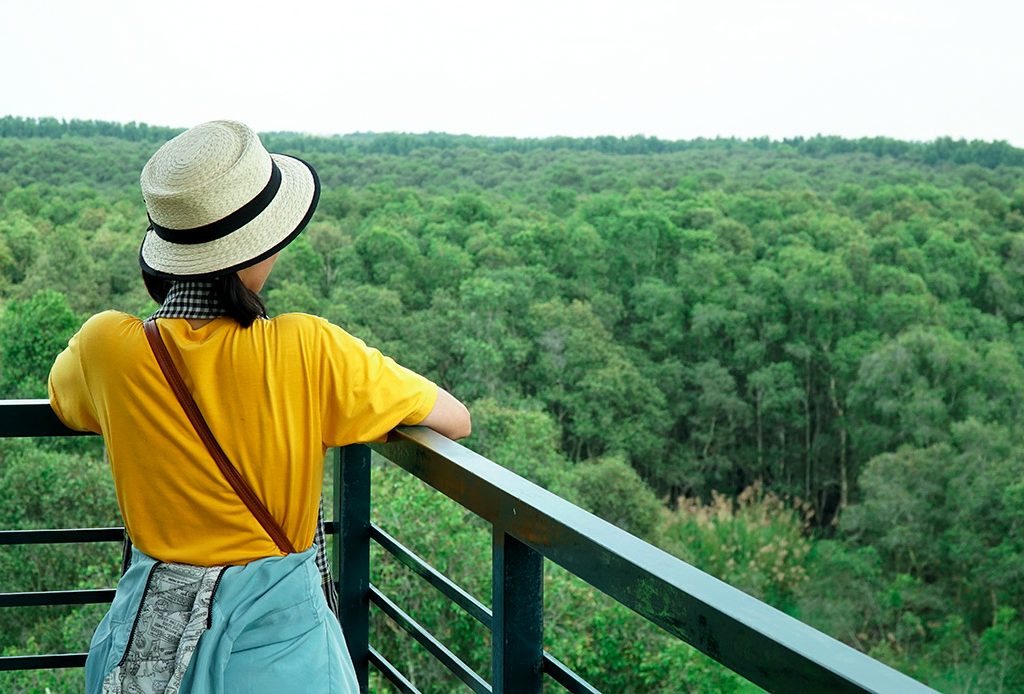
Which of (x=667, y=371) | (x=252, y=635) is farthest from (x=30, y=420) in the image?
(x=667, y=371)

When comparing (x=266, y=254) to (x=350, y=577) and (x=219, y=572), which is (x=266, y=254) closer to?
(x=219, y=572)

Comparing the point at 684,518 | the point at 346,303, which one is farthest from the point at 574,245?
the point at 684,518

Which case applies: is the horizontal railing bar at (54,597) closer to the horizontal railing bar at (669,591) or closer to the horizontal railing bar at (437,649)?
the horizontal railing bar at (437,649)

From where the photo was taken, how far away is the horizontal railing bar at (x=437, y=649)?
122 cm

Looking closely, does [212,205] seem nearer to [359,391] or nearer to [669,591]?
[359,391]

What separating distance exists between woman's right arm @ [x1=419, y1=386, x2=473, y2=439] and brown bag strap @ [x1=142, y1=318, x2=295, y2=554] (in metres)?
0.25

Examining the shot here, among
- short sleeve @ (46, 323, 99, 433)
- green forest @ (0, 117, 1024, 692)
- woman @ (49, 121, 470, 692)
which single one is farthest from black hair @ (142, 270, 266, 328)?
green forest @ (0, 117, 1024, 692)

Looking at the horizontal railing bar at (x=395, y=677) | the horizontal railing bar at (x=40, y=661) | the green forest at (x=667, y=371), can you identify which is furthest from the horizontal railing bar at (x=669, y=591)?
the green forest at (x=667, y=371)

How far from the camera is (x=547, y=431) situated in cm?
2059

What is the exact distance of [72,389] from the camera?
1242 millimetres

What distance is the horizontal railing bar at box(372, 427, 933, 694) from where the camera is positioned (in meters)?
0.66

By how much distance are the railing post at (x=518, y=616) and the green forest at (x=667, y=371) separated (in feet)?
26.7

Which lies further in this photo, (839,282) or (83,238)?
(839,282)

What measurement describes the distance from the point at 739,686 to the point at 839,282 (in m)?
16.3
